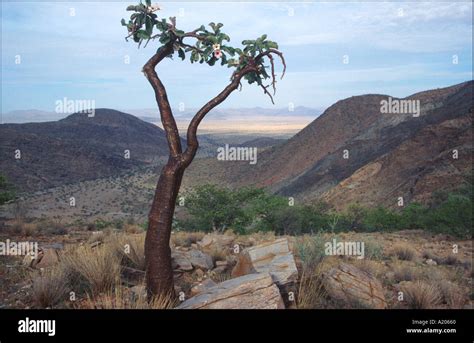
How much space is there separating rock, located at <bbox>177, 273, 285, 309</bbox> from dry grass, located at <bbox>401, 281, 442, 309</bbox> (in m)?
2.74

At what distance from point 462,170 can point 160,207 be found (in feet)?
81.9

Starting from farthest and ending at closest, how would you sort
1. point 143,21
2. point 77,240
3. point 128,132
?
1. point 128,132
2. point 77,240
3. point 143,21

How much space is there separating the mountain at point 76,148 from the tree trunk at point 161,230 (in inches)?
1497

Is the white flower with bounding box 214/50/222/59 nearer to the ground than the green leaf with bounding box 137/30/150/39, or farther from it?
nearer to the ground

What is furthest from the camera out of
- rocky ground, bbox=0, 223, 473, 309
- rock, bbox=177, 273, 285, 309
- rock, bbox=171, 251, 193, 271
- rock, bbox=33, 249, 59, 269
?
rock, bbox=33, 249, 59, 269

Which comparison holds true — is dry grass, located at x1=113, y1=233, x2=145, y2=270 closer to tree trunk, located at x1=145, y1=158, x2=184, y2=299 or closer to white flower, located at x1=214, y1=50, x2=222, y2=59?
tree trunk, located at x1=145, y1=158, x2=184, y2=299

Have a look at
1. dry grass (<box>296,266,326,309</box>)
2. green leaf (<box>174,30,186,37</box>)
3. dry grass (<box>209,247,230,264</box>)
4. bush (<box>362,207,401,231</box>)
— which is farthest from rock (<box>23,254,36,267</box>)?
bush (<box>362,207,401,231</box>)

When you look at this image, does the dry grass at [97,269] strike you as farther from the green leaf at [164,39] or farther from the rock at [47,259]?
the green leaf at [164,39]

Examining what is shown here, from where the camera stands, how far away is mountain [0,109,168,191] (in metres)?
48.0

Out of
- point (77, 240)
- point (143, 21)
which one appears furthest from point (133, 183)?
point (143, 21)

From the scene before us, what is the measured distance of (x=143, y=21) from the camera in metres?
6.71

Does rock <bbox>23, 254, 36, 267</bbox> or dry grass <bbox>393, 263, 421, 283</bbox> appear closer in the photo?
dry grass <bbox>393, 263, 421, 283</bbox>

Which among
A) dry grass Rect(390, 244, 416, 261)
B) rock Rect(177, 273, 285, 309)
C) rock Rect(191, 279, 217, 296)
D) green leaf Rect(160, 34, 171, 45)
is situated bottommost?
dry grass Rect(390, 244, 416, 261)
